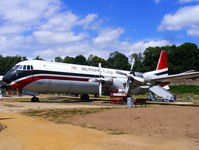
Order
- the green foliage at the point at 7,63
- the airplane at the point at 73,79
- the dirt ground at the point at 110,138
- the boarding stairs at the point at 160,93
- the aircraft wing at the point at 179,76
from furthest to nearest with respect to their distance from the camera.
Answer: the green foliage at the point at 7,63, the boarding stairs at the point at 160,93, the airplane at the point at 73,79, the aircraft wing at the point at 179,76, the dirt ground at the point at 110,138

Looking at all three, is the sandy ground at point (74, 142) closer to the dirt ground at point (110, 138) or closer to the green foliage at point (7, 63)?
the dirt ground at point (110, 138)

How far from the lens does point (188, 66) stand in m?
106

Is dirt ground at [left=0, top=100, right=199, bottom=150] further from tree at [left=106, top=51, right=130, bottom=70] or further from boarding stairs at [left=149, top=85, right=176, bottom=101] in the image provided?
tree at [left=106, top=51, right=130, bottom=70]

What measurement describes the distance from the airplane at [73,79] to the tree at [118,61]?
90921 mm

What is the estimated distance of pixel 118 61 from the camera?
145 meters

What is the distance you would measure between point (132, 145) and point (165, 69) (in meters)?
34.4

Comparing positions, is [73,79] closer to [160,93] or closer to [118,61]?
[160,93]

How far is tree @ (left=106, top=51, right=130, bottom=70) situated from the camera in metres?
132

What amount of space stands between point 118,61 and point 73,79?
113493mm

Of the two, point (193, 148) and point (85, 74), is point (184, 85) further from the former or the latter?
point (193, 148)

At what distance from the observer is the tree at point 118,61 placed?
132500 millimetres

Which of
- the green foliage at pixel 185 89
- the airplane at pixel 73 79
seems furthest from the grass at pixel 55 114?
the green foliage at pixel 185 89

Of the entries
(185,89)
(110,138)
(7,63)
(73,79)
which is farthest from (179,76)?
(7,63)

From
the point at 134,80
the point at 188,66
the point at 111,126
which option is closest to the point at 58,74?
the point at 134,80
